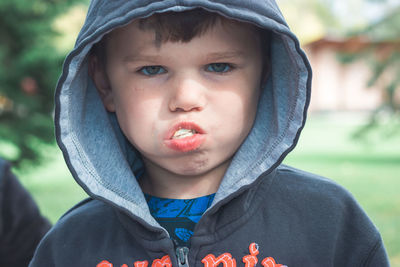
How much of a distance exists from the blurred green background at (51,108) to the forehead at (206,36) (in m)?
3.12

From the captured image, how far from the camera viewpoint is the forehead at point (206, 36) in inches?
55.8

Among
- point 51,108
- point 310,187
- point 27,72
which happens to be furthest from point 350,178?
point 310,187

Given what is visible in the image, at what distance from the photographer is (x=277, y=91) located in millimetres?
1594

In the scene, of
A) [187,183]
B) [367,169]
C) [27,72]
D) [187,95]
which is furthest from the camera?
[367,169]

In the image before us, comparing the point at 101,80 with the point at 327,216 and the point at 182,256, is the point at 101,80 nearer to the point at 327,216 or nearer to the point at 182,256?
the point at 182,256

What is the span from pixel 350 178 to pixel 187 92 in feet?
24.0

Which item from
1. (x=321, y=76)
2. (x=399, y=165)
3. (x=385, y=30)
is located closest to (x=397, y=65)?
(x=385, y=30)

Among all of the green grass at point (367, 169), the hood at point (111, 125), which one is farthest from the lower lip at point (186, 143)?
the green grass at point (367, 169)

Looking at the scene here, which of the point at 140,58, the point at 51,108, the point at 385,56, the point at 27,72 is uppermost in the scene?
the point at 140,58

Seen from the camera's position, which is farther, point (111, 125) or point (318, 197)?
point (111, 125)

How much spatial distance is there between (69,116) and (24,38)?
675cm

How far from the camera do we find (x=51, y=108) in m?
8.14

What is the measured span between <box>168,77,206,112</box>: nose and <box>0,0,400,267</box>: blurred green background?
3.19 meters

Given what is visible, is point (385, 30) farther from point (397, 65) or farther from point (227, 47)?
point (227, 47)
